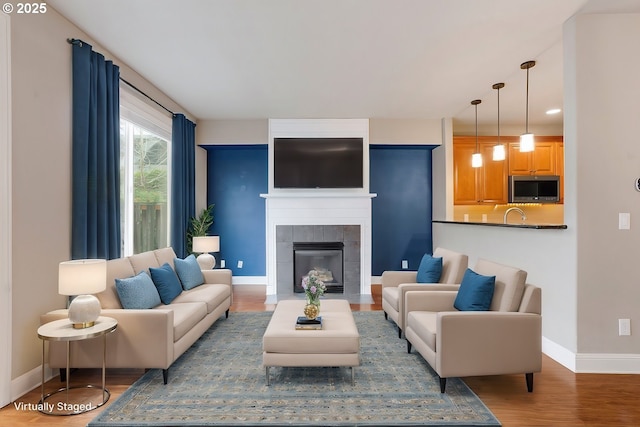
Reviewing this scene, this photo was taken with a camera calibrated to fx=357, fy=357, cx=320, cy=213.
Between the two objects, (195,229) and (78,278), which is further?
Answer: (195,229)

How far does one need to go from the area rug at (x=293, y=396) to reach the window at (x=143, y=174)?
1.89m

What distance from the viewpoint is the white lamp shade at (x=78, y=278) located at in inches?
94.0

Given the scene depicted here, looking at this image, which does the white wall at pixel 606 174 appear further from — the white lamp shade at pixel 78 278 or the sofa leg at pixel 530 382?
the white lamp shade at pixel 78 278

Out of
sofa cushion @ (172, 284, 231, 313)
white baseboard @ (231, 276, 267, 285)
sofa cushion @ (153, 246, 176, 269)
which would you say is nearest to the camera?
sofa cushion @ (172, 284, 231, 313)

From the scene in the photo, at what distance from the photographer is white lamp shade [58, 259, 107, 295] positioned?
94.0 inches

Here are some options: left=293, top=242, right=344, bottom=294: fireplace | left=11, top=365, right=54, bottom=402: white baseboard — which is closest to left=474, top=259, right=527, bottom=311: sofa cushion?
left=293, top=242, right=344, bottom=294: fireplace

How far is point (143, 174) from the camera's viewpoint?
15.0 feet

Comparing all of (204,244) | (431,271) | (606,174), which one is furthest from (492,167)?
(204,244)

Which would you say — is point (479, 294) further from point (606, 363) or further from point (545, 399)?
point (606, 363)

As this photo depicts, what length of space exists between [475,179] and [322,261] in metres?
3.08

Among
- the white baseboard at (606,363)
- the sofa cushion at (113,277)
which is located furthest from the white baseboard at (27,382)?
the white baseboard at (606,363)

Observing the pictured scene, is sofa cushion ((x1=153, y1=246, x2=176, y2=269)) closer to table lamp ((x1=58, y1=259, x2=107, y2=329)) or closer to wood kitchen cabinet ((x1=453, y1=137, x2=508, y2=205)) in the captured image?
table lamp ((x1=58, y1=259, x2=107, y2=329))

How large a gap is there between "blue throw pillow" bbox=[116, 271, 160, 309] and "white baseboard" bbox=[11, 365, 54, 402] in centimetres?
70

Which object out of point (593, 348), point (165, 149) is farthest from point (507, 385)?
point (165, 149)
